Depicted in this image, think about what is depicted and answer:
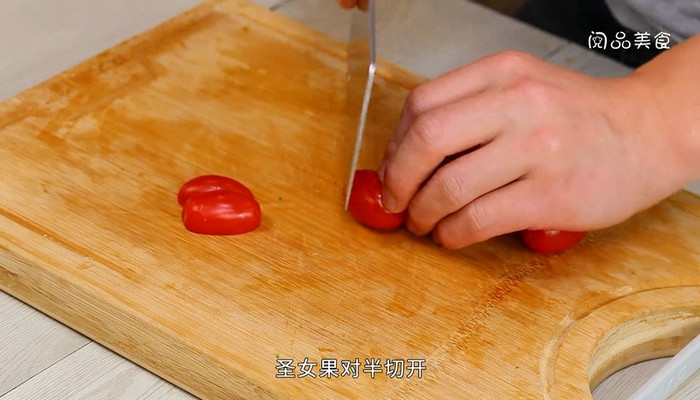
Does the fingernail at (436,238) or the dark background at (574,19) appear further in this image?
the dark background at (574,19)

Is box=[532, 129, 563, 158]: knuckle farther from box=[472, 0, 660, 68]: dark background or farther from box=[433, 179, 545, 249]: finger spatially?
box=[472, 0, 660, 68]: dark background

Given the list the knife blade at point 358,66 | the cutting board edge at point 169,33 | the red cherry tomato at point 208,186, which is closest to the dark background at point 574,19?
the cutting board edge at point 169,33

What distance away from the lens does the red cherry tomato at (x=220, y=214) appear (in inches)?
49.3

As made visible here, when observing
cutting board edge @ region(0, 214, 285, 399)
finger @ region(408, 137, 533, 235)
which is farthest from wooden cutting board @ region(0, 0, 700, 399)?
finger @ region(408, 137, 533, 235)

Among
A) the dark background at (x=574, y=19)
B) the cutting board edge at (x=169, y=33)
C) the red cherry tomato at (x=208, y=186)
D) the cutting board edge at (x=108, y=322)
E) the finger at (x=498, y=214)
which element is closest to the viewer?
the cutting board edge at (x=108, y=322)

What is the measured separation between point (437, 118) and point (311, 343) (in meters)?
0.32

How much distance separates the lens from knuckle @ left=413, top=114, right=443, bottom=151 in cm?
117

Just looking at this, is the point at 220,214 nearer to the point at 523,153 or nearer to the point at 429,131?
the point at 429,131

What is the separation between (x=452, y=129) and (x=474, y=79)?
91 mm

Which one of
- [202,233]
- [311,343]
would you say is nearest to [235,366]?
[311,343]

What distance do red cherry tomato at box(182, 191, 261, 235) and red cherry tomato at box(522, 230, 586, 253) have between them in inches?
14.8

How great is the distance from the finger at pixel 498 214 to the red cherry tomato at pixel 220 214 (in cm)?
27

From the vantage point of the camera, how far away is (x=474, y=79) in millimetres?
1219

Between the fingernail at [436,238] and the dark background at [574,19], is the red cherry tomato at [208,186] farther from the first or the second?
the dark background at [574,19]
